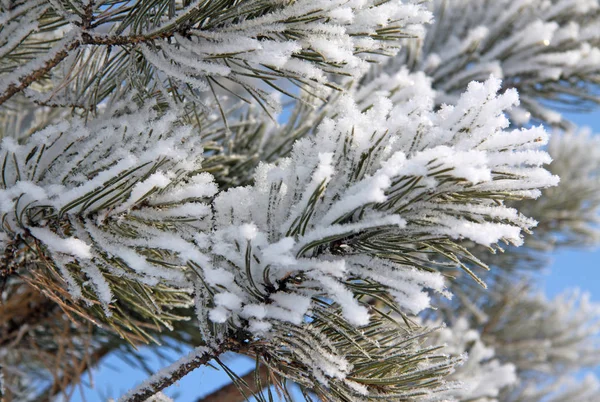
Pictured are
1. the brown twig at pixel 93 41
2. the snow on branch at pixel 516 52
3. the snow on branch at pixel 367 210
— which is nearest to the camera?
the snow on branch at pixel 367 210

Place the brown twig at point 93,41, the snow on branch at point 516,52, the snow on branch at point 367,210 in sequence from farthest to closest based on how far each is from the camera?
the snow on branch at point 516,52 → the brown twig at point 93,41 → the snow on branch at point 367,210

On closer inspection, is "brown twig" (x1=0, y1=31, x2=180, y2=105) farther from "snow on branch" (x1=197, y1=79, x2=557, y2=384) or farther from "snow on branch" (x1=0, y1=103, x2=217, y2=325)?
"snow on branch" (x1=197, y1=79, x2=557, y2=384)

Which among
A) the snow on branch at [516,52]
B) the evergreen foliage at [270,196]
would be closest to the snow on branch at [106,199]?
the evergreen foliage at [270,196]

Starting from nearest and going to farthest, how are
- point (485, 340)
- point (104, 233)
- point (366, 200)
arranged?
point (366, 200) → point (104, 233) → point (485, 340)

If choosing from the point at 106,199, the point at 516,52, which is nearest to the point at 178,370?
the point at 106,199

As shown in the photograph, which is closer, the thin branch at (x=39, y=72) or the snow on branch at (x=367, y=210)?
the snow on branch at (x=367, y=210)

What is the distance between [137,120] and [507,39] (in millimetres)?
953

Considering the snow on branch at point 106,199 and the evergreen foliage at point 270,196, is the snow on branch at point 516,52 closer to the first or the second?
the evergreen foliage at point 270,196

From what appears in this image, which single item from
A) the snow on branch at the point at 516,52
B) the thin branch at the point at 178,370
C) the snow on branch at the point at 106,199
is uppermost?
the snow on branch at the point at 516,52

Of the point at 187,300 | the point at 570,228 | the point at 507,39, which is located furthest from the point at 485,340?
the point at 187,300

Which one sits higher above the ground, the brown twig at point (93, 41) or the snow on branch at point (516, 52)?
the snow on branch at point (516, 52)

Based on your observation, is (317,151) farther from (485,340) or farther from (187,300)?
Answer: (485,340)

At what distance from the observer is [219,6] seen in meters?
0.53

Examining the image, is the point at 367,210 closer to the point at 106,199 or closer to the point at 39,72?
the point at 106,199
